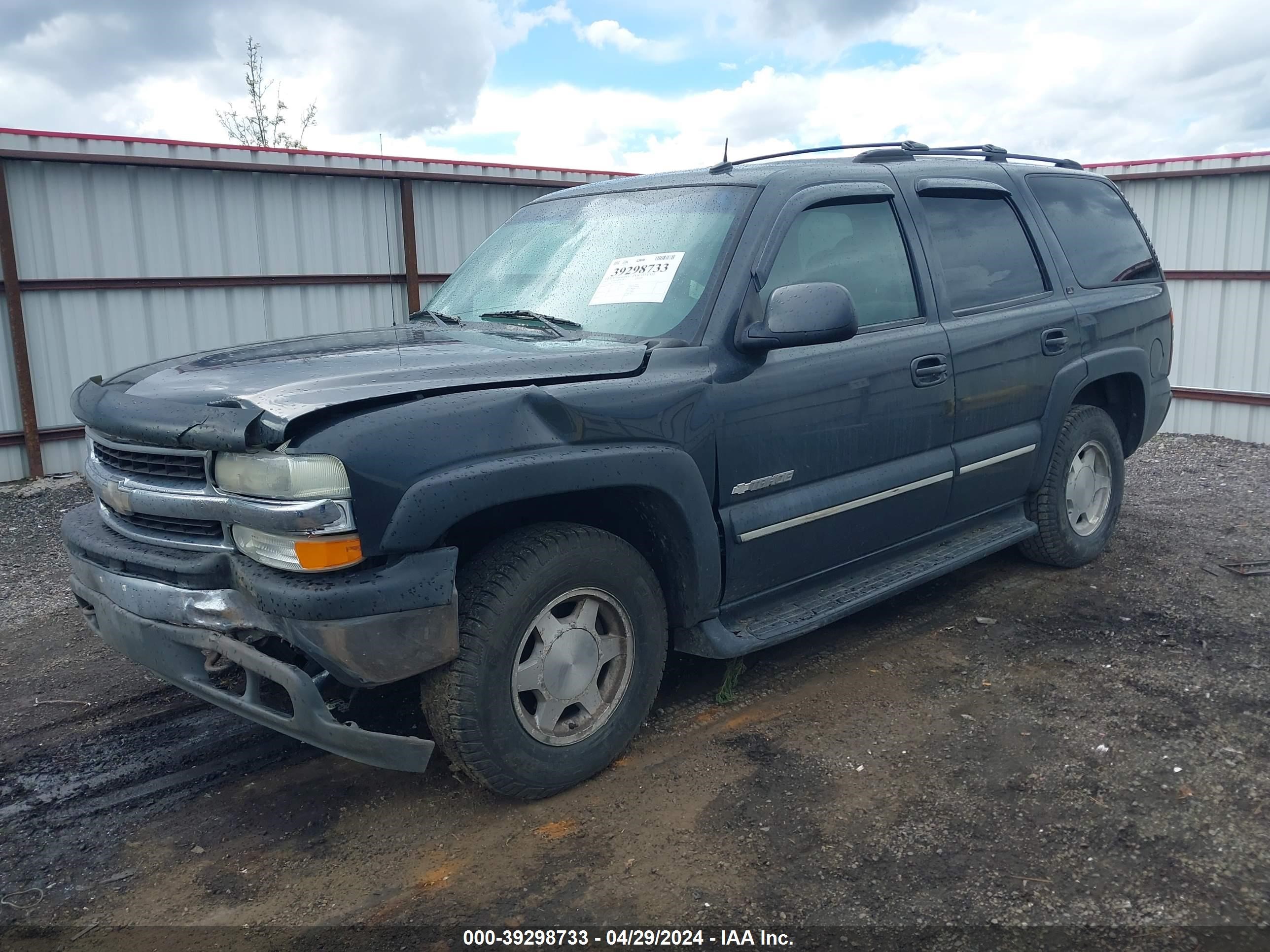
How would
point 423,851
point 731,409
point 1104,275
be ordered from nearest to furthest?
point 423,851, point 731,409, point 1104,275

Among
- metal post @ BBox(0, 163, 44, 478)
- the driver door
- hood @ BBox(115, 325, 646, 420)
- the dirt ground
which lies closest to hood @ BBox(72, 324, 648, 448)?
hood @ BBox(115, 325, 646, 420)

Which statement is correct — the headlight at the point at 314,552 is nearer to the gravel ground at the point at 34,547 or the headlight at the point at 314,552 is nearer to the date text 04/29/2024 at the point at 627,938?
the date text 04/29/2024 at the point at 627,938

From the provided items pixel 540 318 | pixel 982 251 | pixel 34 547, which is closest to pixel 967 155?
pixel 982 251

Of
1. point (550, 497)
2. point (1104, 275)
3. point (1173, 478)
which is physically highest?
point (1104, 275)

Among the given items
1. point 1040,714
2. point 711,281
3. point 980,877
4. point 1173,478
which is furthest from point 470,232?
point 980,877

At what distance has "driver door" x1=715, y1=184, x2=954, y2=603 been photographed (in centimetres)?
357

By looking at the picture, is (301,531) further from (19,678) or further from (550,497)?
(19,678)

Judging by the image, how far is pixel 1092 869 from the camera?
2789mm

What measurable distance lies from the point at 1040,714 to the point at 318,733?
2.53 metres

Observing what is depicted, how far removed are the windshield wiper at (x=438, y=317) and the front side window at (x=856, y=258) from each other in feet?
4.14

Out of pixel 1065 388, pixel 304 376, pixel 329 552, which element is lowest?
pixel 329 552

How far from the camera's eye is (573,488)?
3037mm

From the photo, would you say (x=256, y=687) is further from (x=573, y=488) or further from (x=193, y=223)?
(x=193, y=223)

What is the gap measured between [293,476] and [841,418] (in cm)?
203
